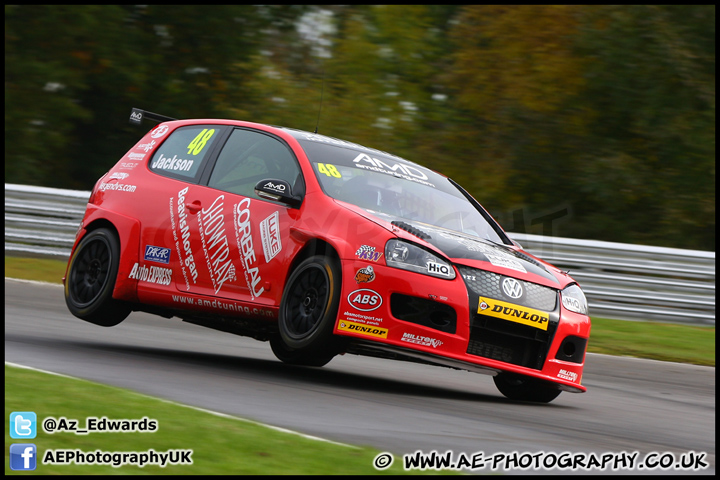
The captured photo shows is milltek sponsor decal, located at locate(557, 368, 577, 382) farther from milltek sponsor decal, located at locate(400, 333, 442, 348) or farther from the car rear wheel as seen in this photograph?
the car rear wheel

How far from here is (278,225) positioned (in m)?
6.71

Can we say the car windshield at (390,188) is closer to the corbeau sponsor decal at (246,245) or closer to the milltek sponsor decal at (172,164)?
the corbeau sponsor decal at (246,245)

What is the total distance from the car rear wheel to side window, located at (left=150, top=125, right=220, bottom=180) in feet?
5.43

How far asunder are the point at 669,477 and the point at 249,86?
2300cm

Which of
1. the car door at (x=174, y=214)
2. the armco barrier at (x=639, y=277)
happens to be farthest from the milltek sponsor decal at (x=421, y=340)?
the armco barrier at (x=639, y=277)

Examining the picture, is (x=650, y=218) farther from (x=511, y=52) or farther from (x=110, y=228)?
(x=110, y=228)

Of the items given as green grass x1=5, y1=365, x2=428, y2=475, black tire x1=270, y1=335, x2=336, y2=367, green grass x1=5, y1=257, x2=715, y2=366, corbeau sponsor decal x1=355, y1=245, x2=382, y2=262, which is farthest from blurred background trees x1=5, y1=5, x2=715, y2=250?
green grass x1=5, y1=365, x2=428, y2=475

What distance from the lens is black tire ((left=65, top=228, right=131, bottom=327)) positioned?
25.3ft

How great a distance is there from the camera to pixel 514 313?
20.4 feet

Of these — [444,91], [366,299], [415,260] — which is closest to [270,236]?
[366,299]

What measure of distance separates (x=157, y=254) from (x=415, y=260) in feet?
7.60

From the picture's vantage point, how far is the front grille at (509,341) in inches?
242

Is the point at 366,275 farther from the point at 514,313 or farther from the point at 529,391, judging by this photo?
the point at 529,391

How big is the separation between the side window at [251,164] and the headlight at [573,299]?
193 cm
